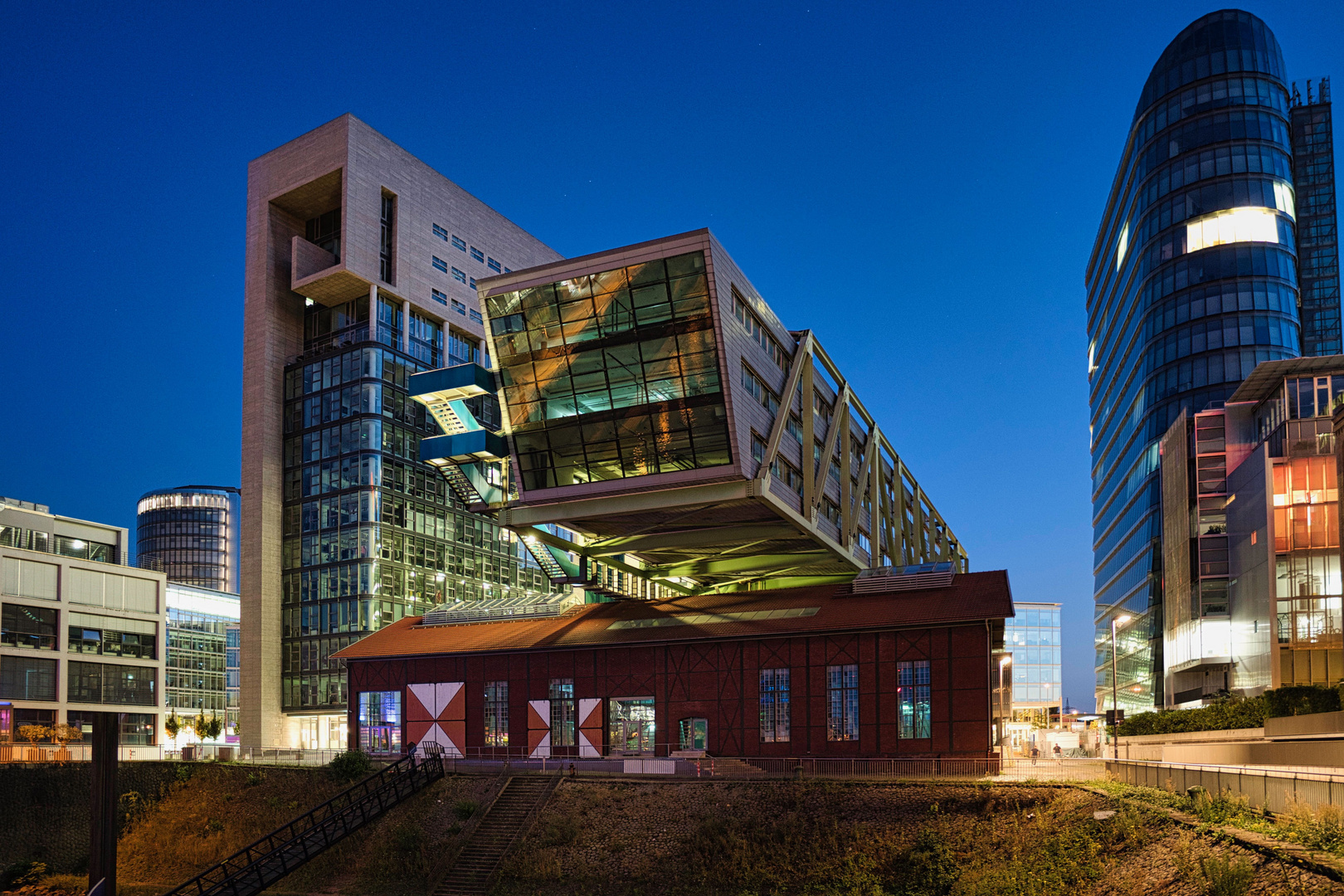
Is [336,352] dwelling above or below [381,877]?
above

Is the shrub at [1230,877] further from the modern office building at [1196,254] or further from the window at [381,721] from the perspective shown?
the modern office building at [1196,254]

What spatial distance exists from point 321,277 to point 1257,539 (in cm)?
8119

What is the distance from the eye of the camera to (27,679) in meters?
86.7

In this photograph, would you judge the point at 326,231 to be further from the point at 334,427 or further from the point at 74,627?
the point at 74,627

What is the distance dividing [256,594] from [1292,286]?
335 feet

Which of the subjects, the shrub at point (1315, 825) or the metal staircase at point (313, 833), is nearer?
the shrub at point (1315, 825)

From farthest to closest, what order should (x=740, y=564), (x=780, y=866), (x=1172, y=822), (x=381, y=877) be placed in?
(x=740, y=564), (x=381, y=877), (x=780, y=866), (x=1172, y=822)

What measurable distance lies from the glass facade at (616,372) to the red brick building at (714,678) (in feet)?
31.9

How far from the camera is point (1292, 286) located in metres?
103

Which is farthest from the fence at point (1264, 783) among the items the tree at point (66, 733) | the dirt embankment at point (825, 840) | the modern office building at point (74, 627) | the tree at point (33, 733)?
the modern office building at point (74, 627)

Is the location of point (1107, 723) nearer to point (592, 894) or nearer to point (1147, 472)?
point (1147, 472)

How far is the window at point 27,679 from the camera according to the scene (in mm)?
85000

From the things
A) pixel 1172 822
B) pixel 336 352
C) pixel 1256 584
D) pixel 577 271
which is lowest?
pixel 1172 822

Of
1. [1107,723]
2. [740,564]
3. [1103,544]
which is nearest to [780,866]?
[740,564]
